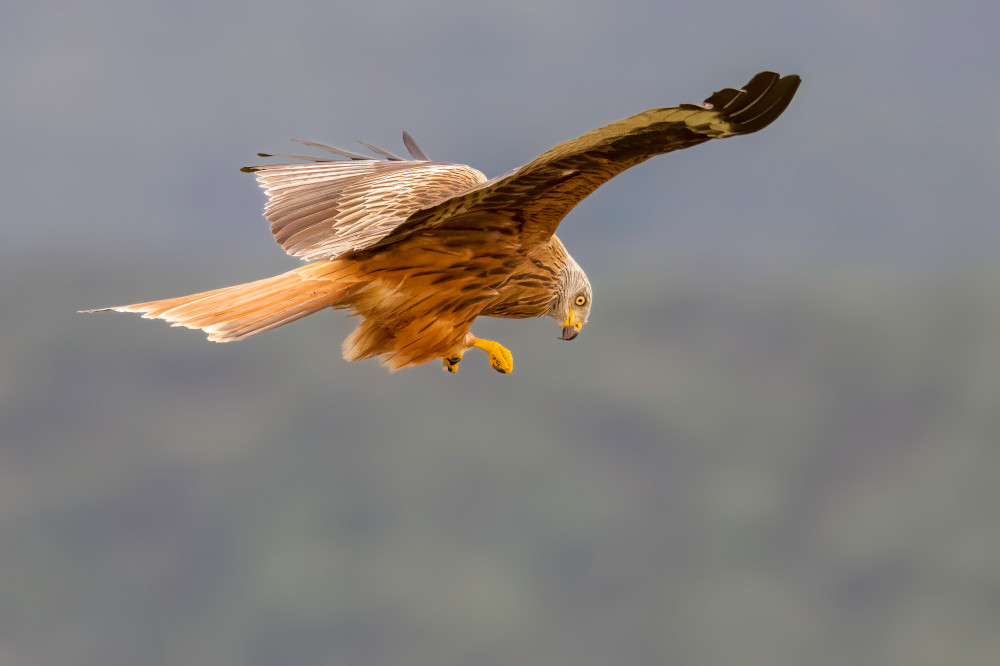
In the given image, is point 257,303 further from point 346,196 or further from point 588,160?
point 588,160

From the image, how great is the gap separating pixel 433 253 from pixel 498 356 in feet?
2.73

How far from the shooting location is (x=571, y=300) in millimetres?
4695

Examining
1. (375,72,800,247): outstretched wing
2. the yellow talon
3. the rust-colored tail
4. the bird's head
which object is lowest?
the yellow talon

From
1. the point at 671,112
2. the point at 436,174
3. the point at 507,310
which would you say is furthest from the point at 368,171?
the point at 671,112

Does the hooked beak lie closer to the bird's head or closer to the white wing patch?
the bird's head

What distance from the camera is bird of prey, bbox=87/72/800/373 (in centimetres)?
343

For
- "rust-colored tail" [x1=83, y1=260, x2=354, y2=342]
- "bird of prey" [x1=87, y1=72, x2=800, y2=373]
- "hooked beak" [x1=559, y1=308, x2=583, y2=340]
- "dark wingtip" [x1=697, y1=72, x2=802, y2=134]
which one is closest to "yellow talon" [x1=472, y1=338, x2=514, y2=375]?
"bird of prey" [x1=87, y1=72, x2=800, y2=373]

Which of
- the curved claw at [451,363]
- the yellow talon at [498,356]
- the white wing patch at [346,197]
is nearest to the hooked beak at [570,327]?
the yellow talon at [498,356]

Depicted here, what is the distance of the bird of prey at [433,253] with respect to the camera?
3426mm

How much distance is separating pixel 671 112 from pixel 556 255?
1.65m

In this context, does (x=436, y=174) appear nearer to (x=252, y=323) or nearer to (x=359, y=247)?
(x=359, y=247)

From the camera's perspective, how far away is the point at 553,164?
336cm

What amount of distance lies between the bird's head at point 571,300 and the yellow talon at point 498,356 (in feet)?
0.83

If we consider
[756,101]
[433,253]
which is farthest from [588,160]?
[433,253]
